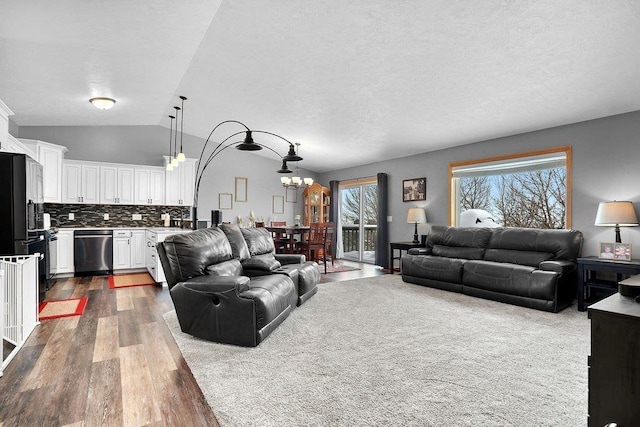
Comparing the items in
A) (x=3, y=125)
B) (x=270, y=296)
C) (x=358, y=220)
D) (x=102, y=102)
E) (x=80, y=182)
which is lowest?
(x=270, y=296)

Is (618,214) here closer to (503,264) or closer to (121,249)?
(503,264)

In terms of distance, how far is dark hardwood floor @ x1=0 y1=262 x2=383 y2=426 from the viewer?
6.05ft

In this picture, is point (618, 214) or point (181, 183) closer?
point (618, 214)

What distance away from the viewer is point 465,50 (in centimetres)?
342

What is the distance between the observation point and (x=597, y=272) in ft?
14.1

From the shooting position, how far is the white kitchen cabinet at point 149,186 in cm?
685

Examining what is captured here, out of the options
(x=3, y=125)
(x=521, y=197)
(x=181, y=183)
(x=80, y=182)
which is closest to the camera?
(x=3, y=125)

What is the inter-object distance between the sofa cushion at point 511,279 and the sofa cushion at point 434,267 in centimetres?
13

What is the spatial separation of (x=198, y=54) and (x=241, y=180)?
14.6ft

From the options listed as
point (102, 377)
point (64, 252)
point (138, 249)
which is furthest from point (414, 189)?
point (64, 252)

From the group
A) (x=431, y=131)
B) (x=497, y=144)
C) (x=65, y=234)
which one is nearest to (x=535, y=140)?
(x=497, y=144)

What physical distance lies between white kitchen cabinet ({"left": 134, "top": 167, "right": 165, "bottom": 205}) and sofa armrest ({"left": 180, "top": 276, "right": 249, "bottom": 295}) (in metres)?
4.68

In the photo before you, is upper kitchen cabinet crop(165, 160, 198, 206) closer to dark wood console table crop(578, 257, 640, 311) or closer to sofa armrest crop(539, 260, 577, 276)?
sofa armrest crop(539, 260, 577, 276)

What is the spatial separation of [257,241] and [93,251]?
3773 millimetres
